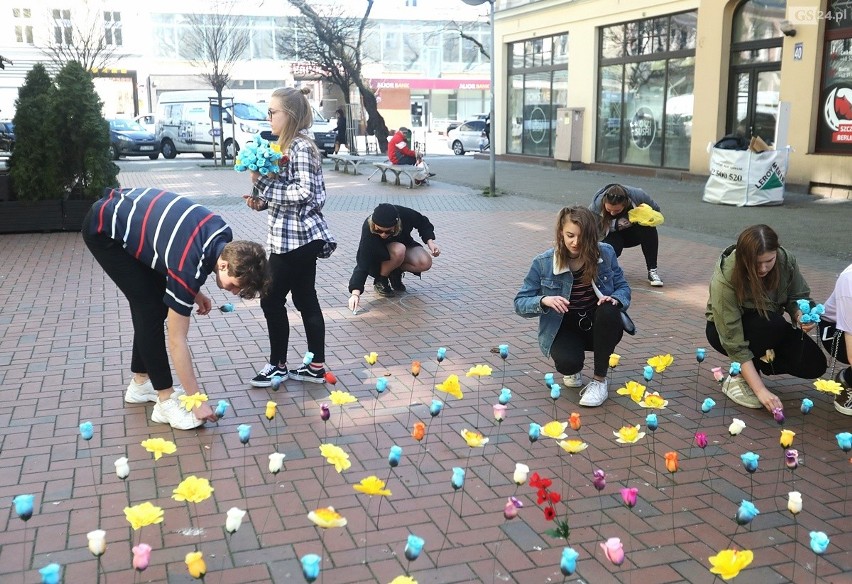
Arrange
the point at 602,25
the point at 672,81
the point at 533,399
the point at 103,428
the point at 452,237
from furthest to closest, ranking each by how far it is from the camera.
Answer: the point at 602,25
the point at 672,81
the point at 452,237
the point at 533,399
the point at 103,428

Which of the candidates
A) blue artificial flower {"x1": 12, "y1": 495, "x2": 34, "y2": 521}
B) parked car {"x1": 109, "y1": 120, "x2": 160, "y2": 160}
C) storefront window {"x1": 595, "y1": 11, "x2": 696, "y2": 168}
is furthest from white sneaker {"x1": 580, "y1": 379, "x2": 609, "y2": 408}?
parked car {"x1": 109, "y1": 120, "x2": 160, "y2": 160}

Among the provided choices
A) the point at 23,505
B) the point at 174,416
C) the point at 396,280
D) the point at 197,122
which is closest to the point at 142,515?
the point at 23,505

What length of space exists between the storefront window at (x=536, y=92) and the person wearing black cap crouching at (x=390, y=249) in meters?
16.5

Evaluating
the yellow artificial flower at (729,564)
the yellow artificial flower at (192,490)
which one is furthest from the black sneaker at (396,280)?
the yellow artificial flower at (729,564)

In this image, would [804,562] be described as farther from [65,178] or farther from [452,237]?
[65,178]

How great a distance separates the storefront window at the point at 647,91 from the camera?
733 inches

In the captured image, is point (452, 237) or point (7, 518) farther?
point (452, 237)

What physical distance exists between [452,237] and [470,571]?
8.52 m

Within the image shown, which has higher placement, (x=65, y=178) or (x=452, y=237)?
(x=65, y=178)

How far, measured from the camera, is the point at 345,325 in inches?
267

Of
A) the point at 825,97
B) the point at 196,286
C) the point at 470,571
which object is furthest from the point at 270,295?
the point at 825,97

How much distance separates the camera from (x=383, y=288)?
306 inches

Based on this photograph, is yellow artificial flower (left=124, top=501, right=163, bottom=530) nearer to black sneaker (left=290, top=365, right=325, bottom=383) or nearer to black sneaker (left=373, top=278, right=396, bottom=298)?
black sneaker (left=290, top=365, right=325, bottom=383)

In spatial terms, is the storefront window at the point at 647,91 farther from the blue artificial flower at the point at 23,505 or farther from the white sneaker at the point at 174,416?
the blue artificial flower at the point at 23,505
